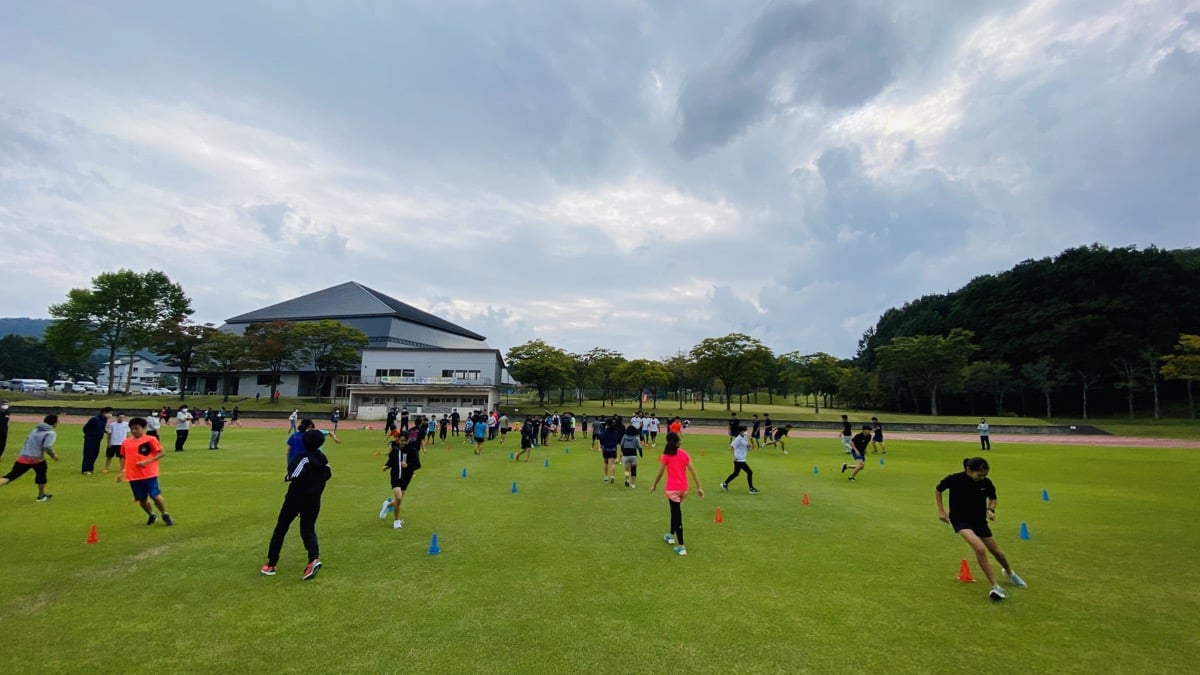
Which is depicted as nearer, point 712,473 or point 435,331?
point 712,473

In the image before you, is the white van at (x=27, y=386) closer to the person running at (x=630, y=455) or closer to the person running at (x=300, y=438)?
the person running at (x=300, y=438)

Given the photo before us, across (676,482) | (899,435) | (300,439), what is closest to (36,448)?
(300,439)

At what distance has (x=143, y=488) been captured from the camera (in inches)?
356

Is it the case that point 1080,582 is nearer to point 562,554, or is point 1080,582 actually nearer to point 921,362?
point 562,554

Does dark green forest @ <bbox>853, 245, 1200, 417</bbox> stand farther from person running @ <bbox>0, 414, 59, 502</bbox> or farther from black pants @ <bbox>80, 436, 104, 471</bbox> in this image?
person running @ <bbox>0, 414, 59, 502</bbox>

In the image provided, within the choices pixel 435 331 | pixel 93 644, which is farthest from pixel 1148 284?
pixel 435 331

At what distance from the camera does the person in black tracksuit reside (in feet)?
22.4

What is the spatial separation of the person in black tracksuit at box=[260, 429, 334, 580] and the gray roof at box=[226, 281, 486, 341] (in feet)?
252

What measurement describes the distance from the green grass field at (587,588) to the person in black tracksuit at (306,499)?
258mm

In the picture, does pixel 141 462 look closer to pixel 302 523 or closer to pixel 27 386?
pixel 302 523

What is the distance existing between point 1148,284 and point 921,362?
85.4 ft

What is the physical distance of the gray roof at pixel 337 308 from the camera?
Result: 81.6 metres

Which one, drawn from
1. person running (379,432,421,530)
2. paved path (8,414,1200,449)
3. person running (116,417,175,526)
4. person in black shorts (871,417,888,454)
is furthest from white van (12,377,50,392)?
person in black shorts (871,417,888,454)

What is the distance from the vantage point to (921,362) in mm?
65625
